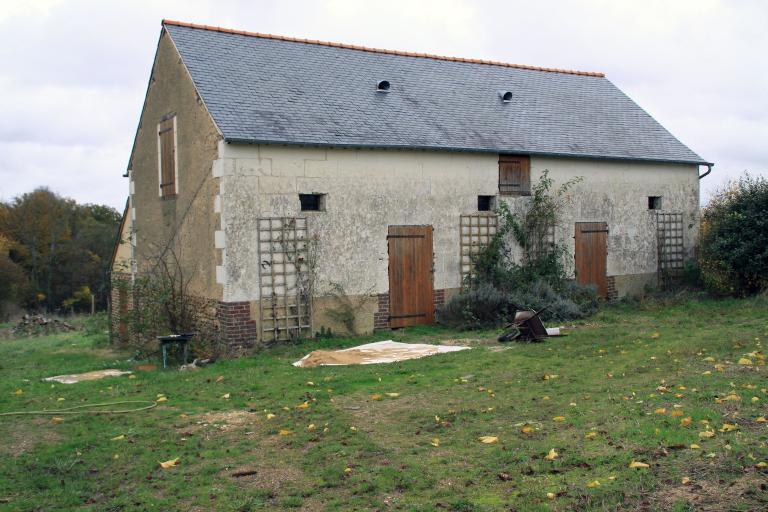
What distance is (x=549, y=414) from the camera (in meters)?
7.58

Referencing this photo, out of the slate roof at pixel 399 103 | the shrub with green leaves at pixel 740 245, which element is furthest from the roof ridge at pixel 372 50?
the shrub with green leaves at pixel 740 245

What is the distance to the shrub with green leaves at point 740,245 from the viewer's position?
17094 millimetres

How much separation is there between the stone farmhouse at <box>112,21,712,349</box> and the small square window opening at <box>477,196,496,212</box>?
16cm

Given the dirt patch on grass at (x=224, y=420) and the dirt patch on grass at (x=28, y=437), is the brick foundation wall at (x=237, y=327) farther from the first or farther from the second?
the dirt patch on grass at (x=28, y=437)

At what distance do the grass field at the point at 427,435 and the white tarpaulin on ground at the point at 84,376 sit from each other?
1.10m

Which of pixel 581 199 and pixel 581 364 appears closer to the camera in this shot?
pixel 581 364

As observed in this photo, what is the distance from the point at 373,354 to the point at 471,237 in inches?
196

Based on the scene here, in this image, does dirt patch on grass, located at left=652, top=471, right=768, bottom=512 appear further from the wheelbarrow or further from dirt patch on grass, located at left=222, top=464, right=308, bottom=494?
the wheelbarrow

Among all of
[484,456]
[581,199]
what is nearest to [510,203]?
[581,199]

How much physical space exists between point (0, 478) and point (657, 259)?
17.0 meters

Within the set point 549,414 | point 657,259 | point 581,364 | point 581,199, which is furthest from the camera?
point 657,259

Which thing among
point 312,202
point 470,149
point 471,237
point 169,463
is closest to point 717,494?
point 169,463

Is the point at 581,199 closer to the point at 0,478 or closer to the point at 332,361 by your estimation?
the point at 332,361

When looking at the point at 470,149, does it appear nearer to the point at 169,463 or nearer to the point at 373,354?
the point at 373,354
